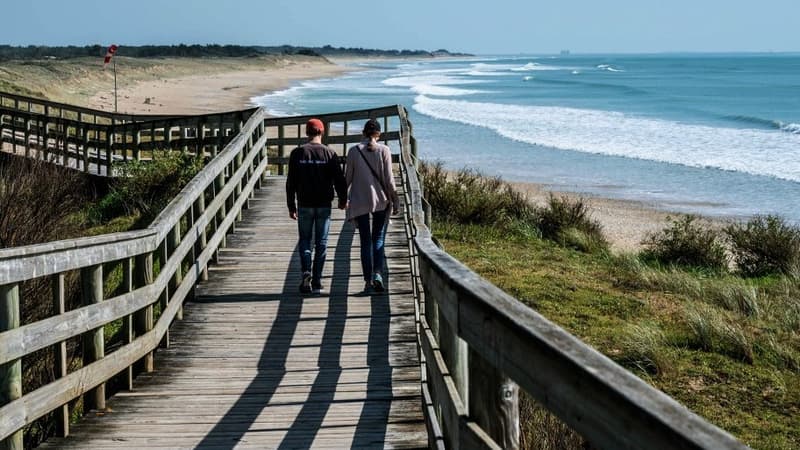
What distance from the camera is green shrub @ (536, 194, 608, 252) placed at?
1634 cm

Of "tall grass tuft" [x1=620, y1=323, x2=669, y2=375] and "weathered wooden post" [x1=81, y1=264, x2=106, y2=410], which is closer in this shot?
"weathered wooden post" [x1=81, y1=264, x2=106, y2=410]

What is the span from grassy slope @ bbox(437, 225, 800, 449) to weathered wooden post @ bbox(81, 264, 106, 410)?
4.91m

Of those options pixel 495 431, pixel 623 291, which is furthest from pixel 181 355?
pixel 623 291

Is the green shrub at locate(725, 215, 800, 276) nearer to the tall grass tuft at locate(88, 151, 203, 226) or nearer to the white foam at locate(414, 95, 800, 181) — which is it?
the tall grass tuft at locate(88, 151, 203, 226)

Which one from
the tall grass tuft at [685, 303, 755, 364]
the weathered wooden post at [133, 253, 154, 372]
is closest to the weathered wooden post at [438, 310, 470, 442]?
the weathered wooden post at [133, 253, 154, 372]

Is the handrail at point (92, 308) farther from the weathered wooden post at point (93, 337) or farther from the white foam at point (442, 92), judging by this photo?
the white foam at point (442, 92)

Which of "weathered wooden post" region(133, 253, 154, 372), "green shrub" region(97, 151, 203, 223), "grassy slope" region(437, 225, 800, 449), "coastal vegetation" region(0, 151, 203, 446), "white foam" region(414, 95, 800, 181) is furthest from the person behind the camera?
"white foam" region(414, 95, 800, 181)

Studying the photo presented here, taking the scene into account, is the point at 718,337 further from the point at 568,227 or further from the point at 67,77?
the point at 67,77

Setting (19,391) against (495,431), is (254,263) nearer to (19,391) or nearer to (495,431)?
(19,391)

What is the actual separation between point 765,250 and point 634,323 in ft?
15.2

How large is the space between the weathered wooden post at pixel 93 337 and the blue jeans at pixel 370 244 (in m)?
3.22

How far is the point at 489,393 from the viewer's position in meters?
2.91

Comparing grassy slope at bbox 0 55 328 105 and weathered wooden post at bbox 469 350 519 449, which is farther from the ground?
grassy slope at bbox 0 55 328 105

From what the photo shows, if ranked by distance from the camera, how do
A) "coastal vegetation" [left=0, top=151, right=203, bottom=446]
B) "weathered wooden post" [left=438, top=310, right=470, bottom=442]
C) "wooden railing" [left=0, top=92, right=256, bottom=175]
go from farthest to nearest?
"wooden railing" [left=0, top=92, right=256, bottom=175], "coastal vegetation" [left=0, top=151, right=203, bottom=446], "weathered wooden post" [left=438, top=310, right=470, bottom=442]
